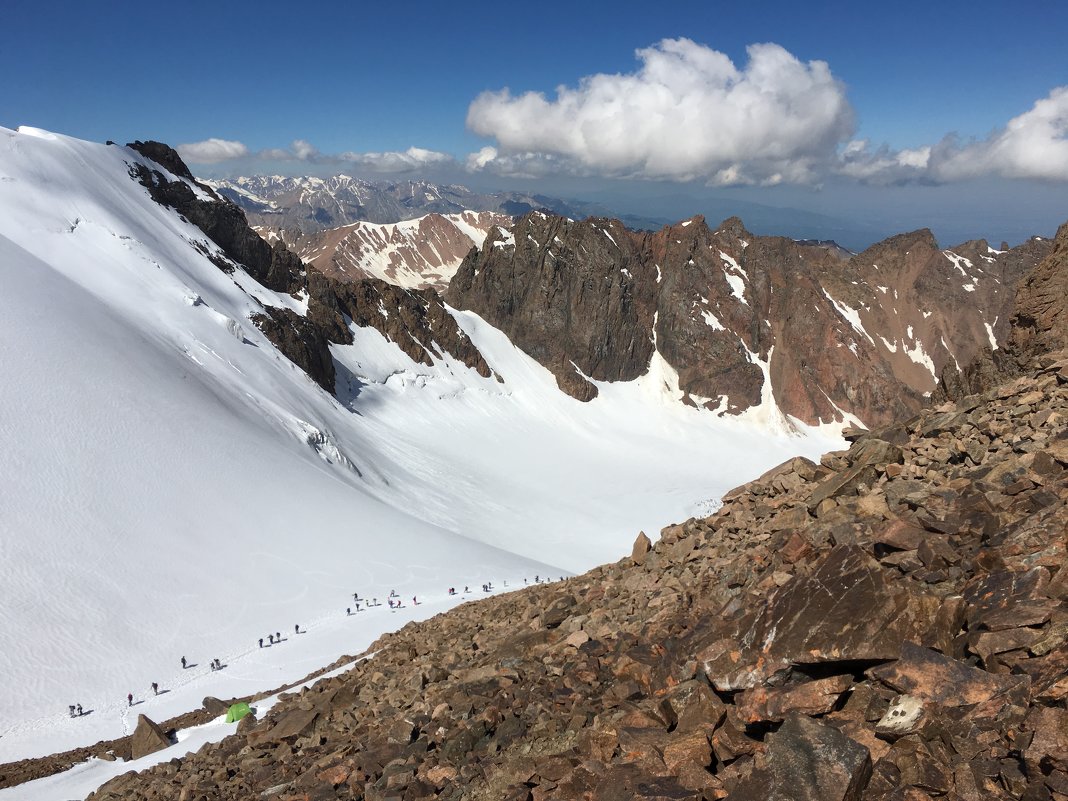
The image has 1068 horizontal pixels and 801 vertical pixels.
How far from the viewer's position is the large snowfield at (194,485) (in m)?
27.6

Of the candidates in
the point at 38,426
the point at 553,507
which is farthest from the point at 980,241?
the point at 38,426

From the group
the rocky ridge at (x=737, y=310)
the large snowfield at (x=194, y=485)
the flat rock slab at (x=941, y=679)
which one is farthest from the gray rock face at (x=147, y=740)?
the rocky ridge at (x=737, y=310)

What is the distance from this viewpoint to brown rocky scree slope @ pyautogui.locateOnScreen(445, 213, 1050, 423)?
129m

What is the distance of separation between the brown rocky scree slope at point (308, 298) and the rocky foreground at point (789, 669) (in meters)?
74.2

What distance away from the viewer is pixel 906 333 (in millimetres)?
139125

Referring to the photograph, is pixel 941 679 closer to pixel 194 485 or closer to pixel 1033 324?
pixel 1033 324

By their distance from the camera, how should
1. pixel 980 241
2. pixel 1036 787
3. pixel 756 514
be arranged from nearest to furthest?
pixel 1036 787 < pixel 756 514 < pixel 980 241

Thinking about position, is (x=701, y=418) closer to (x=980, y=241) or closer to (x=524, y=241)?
(x=524, y=241)

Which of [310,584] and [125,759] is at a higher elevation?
[310,584]

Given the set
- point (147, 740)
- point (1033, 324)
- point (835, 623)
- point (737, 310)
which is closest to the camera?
point (835, 623)

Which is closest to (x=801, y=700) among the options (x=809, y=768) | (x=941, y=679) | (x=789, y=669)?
(x=789, y=669)

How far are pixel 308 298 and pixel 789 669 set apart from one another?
102 metres

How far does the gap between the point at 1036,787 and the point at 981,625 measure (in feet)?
7.46

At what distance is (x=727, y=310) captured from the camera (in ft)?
448
